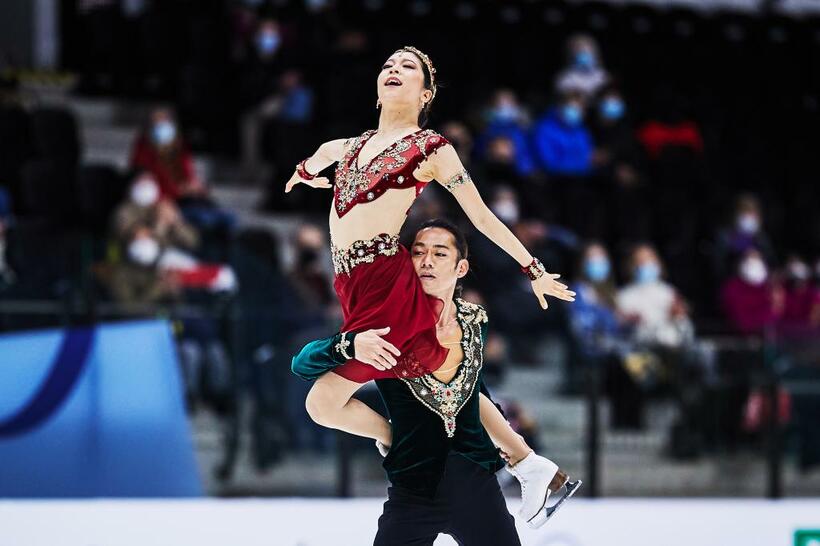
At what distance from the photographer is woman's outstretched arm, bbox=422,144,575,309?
363cm

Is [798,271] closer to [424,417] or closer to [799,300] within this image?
[799,300]

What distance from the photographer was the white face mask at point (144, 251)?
6765 mm

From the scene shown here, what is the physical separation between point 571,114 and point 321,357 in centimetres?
671

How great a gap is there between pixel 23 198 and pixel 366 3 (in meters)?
4.11

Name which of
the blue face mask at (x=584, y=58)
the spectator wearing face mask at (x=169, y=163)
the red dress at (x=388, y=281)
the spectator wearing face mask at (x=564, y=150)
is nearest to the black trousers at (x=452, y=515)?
the red dress at (x=388, y=281)

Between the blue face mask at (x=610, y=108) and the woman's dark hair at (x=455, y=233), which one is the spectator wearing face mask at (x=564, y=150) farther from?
the woman's dark hair at (x=455, y=233)

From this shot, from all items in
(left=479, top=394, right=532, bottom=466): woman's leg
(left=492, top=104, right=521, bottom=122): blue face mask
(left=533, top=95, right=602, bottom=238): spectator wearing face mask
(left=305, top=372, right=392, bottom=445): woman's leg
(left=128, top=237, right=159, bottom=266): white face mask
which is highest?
(left=492, top=104, right=521, bottom=122): blue face mask

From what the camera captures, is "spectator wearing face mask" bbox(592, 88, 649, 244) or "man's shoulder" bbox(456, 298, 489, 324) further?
"spectator wearing face mask" bbox(592, 88, 649, 244)

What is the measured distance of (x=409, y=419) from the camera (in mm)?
3680

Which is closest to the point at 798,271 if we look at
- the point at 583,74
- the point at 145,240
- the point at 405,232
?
the point at 583,74

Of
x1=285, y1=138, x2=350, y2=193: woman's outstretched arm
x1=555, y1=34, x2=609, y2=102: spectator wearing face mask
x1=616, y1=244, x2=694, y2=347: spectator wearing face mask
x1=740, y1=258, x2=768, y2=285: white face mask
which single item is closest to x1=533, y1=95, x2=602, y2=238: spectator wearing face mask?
x1=555, y1=34, x2=609, y2=102: spectator wearing face mask

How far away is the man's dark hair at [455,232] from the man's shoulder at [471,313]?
169 mm

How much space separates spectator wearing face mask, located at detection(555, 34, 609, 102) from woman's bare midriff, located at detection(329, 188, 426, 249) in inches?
284

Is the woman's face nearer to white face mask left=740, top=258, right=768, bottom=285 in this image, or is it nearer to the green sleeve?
the green sleeve
